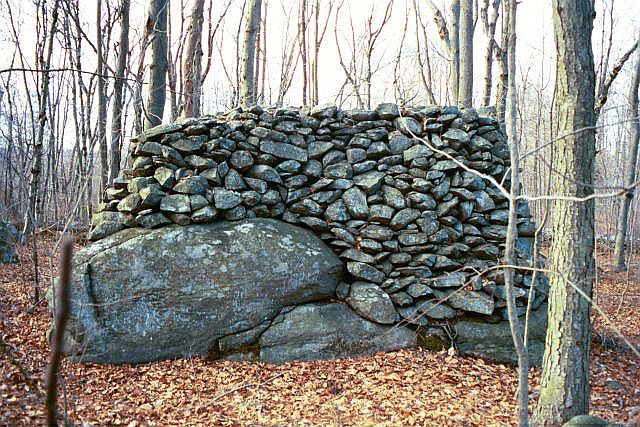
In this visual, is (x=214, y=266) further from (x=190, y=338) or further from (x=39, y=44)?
(x=39, y=44)

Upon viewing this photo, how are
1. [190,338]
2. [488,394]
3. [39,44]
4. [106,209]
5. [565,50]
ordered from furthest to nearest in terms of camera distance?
1. [39,44]
2. [106,209]
3. [190,338]
4. [488,394]
5. [565,50]

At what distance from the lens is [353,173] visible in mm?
5766

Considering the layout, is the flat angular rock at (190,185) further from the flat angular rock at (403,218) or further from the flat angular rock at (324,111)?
the flat angular rock at (403,218)

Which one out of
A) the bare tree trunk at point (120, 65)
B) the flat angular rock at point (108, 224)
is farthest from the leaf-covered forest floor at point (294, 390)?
the bare tree trunk at point (120, 65)

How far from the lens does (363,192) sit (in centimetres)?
566

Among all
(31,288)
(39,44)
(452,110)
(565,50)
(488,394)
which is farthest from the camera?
(39,44)

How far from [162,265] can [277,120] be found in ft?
7.51

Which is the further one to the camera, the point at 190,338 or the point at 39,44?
the point at 39,44

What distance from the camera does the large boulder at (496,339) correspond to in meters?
5.14

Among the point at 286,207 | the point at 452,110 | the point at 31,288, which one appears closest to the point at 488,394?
the point at 286,207

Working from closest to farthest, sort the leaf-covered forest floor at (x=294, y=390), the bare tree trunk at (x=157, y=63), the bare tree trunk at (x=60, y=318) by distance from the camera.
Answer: the bare tree trunk at (x=60, y=318)
the leaf-covered forest floor at (x=294, y=390)
the bare tree trunk at (x=157, y=63)

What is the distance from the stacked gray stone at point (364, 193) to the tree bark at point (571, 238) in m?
1.80

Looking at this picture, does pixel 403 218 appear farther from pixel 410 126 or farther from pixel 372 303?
pixel 410 126

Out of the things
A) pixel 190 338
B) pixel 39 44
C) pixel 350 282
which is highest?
pixel 39 44
